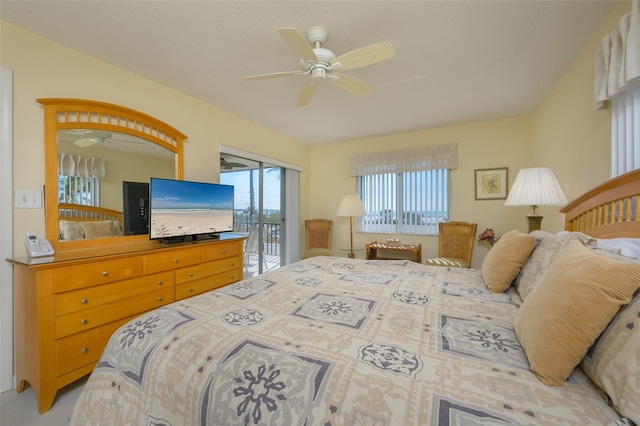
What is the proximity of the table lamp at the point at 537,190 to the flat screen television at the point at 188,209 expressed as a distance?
2.88 m

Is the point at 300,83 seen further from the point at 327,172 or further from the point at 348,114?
the point at 327,172

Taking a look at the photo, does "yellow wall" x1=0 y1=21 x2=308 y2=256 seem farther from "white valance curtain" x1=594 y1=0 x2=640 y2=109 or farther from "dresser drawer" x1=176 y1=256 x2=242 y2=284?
"white valance curtain" x1=594 y1=0 x2=640 y2=109

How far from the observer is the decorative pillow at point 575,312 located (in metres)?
0.70

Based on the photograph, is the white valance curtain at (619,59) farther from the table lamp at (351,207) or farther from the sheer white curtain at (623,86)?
the table lamp at (351,207)

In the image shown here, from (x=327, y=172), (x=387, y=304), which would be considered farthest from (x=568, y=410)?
(x=327, y=172)

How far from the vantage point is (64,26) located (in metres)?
1.75

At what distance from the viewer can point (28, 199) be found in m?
1.78

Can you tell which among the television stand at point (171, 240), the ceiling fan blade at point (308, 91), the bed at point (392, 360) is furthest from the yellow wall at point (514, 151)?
the television stand at point (171, 240)

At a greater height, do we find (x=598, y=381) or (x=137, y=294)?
(x=598, y=381)

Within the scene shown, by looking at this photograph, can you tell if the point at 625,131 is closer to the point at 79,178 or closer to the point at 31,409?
the point at 79,178

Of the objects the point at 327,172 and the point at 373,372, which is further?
the point at 327,172

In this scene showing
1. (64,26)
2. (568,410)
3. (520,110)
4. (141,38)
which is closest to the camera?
(568,410)

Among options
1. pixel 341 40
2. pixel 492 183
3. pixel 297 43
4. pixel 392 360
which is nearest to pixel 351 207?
pixel 492 183

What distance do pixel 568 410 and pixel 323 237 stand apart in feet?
13.3
